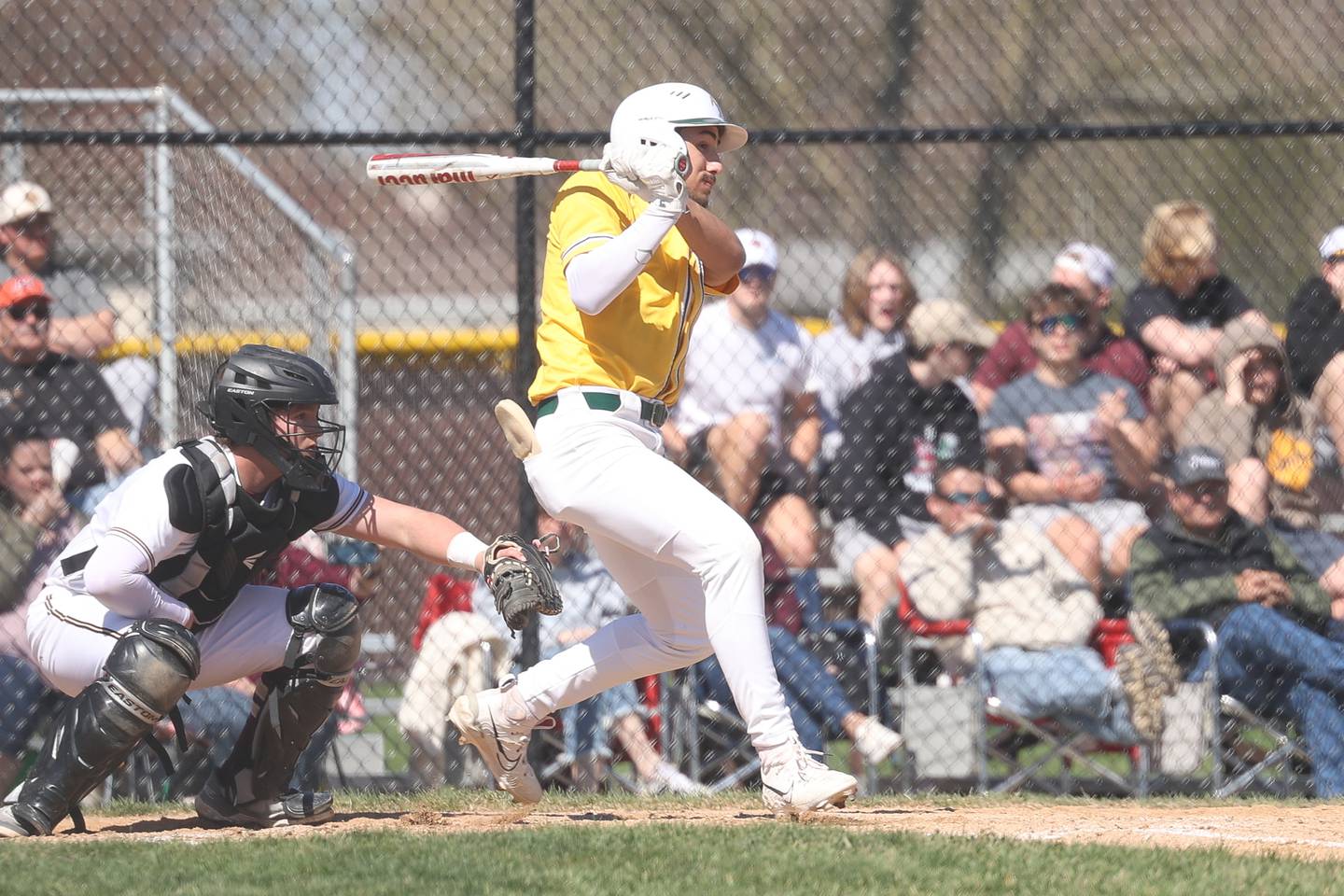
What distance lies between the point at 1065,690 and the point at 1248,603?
2.45ft

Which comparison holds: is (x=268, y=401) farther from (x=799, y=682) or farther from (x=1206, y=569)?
(x=1206, y=569)

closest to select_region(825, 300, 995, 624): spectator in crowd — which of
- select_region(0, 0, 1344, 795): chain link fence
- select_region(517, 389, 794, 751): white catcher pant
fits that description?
select_region(0, 0, 1344, 795): chain link fence

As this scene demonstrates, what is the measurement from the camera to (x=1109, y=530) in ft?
20.9

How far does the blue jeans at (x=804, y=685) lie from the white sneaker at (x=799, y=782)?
1.65 meters

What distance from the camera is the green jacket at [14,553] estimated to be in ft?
19.6

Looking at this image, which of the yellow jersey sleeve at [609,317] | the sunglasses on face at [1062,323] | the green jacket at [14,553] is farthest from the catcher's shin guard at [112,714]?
the sunglasses on face at [1062,323]

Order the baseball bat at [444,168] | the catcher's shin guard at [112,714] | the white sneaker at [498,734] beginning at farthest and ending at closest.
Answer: the baseball bat at [444,168] → the white sneaker at [498,734] → the catcher's shin guard at [112,714]

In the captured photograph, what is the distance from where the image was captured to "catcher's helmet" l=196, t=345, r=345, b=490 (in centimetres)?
421

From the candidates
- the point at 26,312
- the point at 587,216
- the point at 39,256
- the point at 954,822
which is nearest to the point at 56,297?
the point at 39,256

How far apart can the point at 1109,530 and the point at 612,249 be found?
3044 mm

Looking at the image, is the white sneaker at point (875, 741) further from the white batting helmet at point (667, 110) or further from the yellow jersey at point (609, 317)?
the white batting helmet at point (667, 110)

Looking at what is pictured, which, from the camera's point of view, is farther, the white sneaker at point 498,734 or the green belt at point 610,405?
the white sneaker at point 498,734

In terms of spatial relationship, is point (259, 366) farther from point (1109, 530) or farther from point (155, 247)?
point (1109, 530)

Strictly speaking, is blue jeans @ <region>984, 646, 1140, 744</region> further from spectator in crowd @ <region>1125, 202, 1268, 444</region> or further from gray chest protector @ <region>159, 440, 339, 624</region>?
gray chest protector @ <region>159, 440, 339, 624</region>
